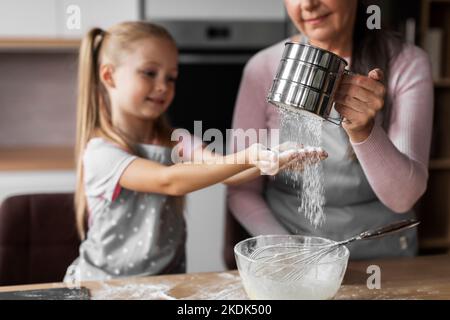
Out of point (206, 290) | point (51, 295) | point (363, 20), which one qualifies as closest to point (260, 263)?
point (206, 290)

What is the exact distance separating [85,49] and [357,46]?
393 mm

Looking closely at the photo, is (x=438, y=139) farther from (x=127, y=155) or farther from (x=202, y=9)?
(x=127, y=155)

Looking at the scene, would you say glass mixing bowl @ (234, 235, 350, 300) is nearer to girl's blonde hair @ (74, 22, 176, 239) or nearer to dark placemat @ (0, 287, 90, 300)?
dark placemat @ (0, 287, 90, 300)

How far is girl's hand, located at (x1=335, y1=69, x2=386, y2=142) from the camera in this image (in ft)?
1.93

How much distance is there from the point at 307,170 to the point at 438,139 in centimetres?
133

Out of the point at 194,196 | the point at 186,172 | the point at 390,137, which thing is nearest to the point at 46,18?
the point at 194,196

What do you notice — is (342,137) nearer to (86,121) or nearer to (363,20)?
(363,20)

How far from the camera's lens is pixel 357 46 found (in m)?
0.77

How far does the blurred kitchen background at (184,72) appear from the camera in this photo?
1.56 meters

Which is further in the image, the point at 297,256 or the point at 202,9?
the point at 202,9

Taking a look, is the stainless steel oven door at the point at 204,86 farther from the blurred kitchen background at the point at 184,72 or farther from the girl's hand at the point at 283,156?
the girl's hand at the point at 283,156

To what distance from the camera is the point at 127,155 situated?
2.70ft

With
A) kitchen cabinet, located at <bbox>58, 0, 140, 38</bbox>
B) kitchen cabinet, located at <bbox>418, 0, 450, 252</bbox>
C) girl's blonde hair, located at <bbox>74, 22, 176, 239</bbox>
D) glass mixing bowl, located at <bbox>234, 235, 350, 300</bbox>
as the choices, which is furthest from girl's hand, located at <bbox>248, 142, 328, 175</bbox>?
kitchen cabinet, located at <bbox>418, 0, 450, 252</bbox>

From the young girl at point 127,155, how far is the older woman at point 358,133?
0.09 metres
